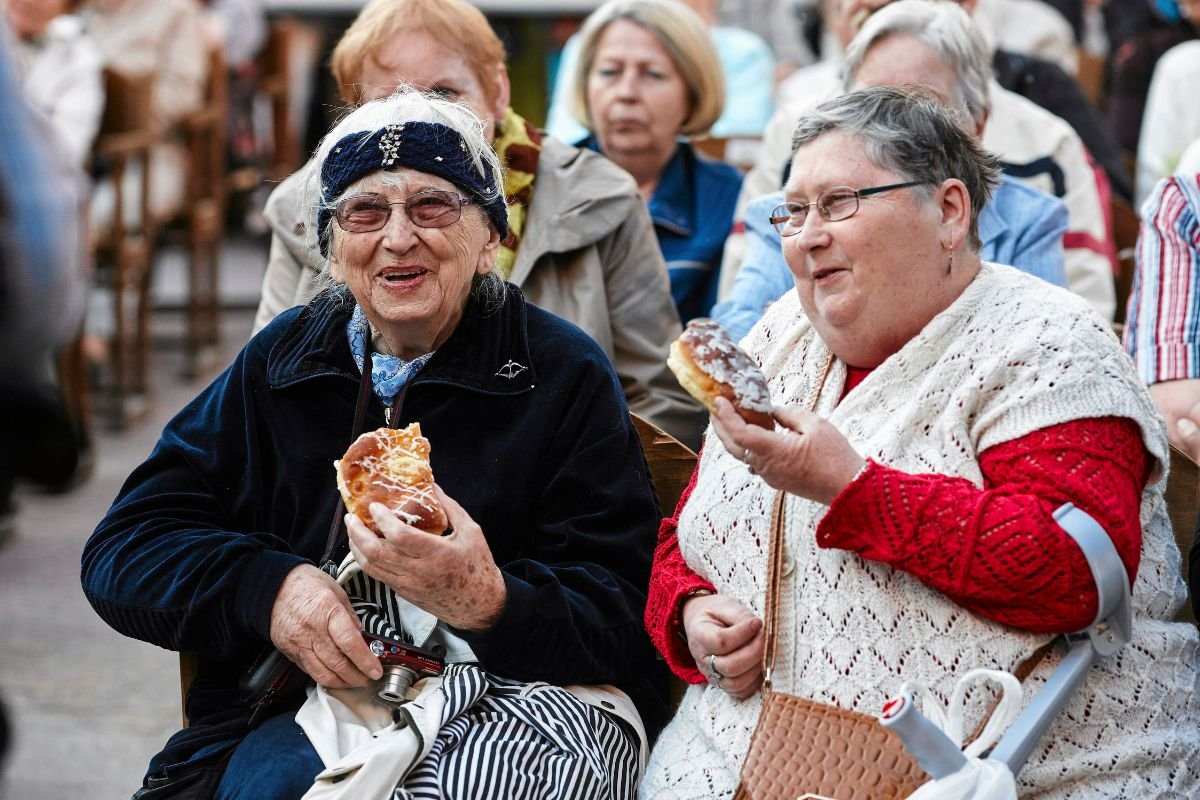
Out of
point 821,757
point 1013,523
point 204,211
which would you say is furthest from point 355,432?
point 204,211

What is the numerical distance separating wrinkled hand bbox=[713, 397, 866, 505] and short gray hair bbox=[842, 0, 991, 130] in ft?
5.11

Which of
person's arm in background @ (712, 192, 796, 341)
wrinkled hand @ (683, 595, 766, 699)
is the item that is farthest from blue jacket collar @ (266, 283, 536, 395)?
person's arm in background @ (712, 192, 796, 341)

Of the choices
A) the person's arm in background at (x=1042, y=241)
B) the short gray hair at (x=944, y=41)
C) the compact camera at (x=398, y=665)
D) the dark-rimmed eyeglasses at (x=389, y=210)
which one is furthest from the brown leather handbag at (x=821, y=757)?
the short gray hair at (x=944, y=41)

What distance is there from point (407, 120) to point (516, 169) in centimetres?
100

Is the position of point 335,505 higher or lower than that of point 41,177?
lower

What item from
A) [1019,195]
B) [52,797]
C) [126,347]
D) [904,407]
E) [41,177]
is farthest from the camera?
[126,347]

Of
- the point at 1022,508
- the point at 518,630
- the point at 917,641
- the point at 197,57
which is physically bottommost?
the point at 197,57

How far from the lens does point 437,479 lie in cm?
254

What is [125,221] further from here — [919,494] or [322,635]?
[919,494]

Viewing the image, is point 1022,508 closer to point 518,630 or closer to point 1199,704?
point 1199,704

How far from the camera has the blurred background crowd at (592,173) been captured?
5.72ft

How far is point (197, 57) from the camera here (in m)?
7.82

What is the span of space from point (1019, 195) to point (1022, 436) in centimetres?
141

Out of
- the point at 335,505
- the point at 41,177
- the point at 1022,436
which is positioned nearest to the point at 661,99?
the point at 335,505
